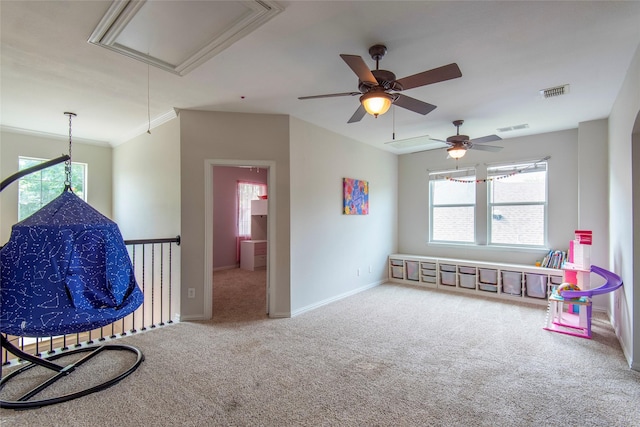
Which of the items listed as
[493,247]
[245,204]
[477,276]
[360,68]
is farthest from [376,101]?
[245,204]

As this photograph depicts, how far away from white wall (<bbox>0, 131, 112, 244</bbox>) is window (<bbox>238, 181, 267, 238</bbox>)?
9.29ft

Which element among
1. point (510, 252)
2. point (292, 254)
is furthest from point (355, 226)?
point (510, 252)

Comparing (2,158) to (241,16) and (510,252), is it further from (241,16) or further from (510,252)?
(510,252)

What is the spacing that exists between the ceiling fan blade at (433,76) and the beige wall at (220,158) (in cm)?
207

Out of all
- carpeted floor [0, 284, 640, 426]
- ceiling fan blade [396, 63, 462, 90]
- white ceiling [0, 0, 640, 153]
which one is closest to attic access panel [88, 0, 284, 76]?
white ceiling [0, 0, 640, 153]

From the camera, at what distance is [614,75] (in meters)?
2.91

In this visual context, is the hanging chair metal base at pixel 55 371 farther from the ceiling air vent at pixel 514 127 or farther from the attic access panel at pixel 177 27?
the ceiling air vent at pixel 514 127

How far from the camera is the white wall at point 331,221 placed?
13.7ft

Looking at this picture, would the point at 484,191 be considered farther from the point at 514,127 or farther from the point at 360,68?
the point at 360,68

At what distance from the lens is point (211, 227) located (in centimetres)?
396

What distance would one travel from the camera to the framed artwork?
5.00 metres

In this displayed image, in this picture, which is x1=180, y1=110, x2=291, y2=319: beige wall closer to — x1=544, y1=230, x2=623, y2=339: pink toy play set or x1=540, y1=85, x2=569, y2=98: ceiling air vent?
x1=540, y1=85, x2=569, y2=98: ceiling air vent

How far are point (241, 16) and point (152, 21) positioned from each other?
636 millimetres

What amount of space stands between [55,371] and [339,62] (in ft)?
11.5
